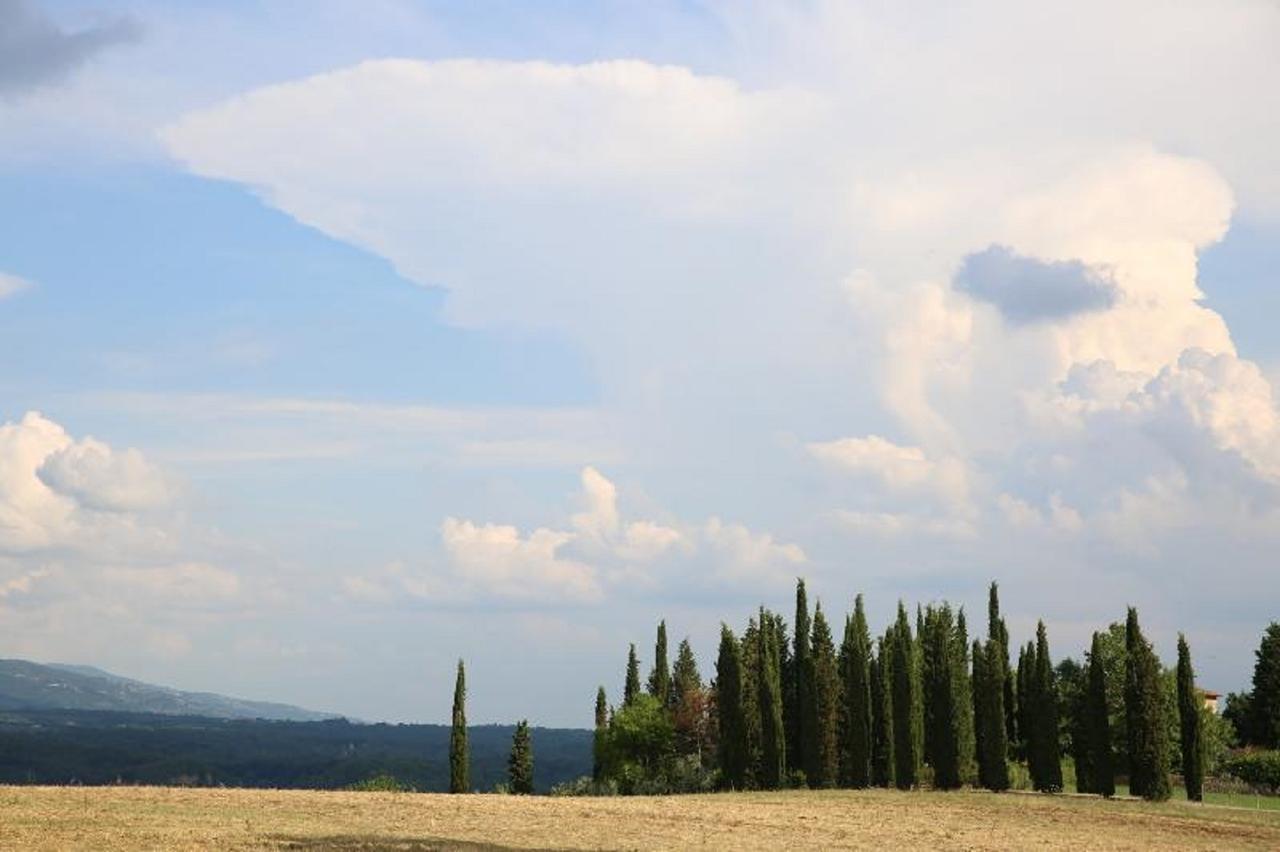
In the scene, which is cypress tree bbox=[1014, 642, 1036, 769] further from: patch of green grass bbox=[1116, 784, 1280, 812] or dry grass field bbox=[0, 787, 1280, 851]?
dry grass field bbox=[0, 787, 1280, 851]

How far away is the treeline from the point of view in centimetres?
6619

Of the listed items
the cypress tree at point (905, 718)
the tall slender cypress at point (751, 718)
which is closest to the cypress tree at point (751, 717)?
the tall slender cypress at point (751, 718)

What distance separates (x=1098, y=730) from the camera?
217 ft

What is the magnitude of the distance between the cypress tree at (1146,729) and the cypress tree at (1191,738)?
3.16 feet

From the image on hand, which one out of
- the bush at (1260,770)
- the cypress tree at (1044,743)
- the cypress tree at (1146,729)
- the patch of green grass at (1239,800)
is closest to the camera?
the patch of green grass at (1239,800)

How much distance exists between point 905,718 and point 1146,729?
12.4m

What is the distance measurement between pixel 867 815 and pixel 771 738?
72.9 ft

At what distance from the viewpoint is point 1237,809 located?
5856 centimetres

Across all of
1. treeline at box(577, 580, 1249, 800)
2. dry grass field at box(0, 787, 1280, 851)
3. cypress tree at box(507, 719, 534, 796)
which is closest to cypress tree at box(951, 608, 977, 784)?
treeline at box(577, 580, 1249, 800)

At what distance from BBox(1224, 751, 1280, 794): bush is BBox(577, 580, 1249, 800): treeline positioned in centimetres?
347

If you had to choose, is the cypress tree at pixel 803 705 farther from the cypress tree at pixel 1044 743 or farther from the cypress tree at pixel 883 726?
the cypress tree at pixel 1044 743

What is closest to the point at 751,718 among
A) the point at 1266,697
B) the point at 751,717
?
the point at 751,717

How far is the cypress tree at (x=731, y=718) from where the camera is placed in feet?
247

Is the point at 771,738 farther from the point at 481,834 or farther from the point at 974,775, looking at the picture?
the point at 481,834
